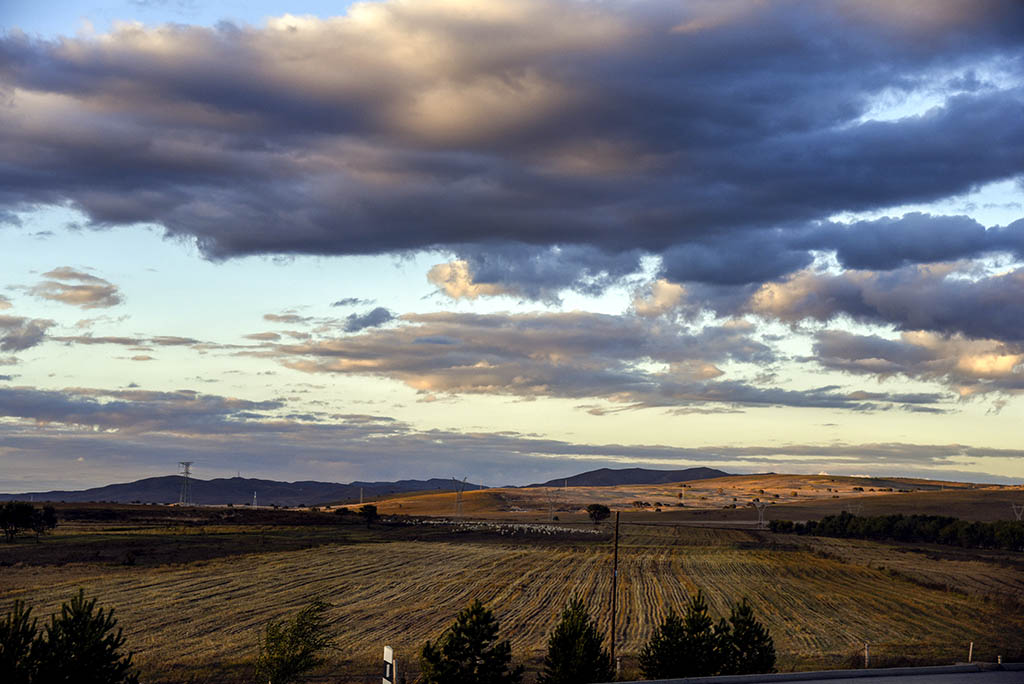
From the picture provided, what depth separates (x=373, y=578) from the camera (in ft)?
304

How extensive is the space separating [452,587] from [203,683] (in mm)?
40688

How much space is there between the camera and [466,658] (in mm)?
34781

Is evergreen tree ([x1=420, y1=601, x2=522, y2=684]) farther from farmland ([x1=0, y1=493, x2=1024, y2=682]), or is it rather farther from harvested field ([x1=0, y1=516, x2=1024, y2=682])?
harvested field ([x1=0, y1=516, x2=1024, y2=682])

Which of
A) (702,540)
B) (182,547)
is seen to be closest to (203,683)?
(182,547)

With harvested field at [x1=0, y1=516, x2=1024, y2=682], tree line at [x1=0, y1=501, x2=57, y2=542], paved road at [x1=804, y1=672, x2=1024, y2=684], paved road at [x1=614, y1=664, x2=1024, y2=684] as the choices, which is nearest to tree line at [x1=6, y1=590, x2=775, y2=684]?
paved road at [x1=614, y1=664, x2=1024, y2=684]

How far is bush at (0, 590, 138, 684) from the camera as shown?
87.6ft

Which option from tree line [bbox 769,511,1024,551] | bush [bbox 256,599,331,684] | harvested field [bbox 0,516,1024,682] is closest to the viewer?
bush [bbox 256,599,331,684]

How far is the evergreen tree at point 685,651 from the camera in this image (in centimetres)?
3797

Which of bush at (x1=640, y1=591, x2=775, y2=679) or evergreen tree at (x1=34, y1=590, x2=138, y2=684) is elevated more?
evergreen tree at (x1=34, y1=590, x2=138, y2=684)

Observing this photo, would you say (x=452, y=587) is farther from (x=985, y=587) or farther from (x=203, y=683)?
(x=985, y=587)

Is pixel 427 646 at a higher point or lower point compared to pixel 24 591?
higher

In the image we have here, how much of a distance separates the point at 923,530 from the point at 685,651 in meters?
154

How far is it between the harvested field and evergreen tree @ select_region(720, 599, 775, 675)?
12.7 meters

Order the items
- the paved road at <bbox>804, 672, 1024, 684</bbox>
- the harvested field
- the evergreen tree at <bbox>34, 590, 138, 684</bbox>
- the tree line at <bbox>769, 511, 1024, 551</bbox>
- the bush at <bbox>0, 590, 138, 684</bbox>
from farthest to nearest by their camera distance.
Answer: the tree line at <bbox>769, 511, 1024, 551</bbox>, the harvested field, the paved road at <bbox>804, 672, 1024, 684</bbox>, the evergreen tree at <bbox>34, 590, 138, 684</bbox>, the bush at <bbox>0, 590, 138, 684</bbox>
